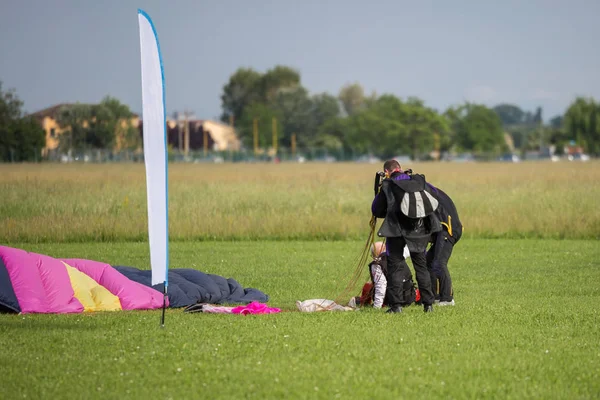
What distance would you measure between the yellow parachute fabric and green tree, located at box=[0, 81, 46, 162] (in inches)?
1843

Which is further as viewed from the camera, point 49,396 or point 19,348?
point 19,348

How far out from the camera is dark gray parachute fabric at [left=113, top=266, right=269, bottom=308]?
12.2 metres

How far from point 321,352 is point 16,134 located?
5529cm

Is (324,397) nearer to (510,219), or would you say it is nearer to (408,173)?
(408,173)

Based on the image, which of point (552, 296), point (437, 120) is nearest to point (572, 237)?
point (552, 296)

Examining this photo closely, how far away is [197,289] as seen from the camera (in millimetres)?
12547

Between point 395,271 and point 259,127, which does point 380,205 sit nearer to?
point 395,271

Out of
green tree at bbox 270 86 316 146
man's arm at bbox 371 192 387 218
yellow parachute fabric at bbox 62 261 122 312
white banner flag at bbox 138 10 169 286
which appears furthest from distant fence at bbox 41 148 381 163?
white banner flag at bbox 138 10 169 286

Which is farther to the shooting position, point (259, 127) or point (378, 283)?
point (259, 127)

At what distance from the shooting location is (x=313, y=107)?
162m

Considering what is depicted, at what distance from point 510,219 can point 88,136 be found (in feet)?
207

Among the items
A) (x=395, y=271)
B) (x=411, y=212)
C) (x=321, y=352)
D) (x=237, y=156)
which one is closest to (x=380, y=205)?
(x=411, y=212)

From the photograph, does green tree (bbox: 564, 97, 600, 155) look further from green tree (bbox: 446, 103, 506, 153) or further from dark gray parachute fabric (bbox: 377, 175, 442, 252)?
dark gray parachute fabric (bbox: 377, 175, 442, 252)

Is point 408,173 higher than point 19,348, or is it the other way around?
point 408,173
